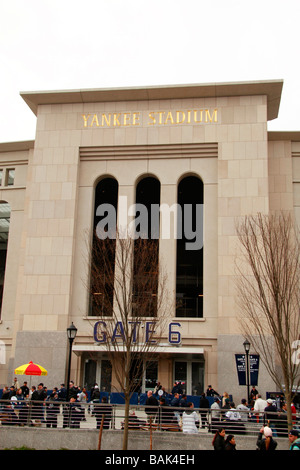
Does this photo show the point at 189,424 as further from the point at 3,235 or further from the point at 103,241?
the point at 3,235

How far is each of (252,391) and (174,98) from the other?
17.5 meters

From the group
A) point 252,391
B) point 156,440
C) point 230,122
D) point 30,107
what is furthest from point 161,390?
point 30,107

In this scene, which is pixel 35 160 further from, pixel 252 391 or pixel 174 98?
pixel 252 391

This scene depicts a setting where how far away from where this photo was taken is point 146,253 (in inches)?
1056

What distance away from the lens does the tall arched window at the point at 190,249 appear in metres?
34.1

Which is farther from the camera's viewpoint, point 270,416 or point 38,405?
point 38,405

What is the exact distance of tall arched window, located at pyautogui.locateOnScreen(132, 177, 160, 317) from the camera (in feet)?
83.1

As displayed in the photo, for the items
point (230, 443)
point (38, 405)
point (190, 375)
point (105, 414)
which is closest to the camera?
point (230, 443)

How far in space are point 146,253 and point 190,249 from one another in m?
7.50

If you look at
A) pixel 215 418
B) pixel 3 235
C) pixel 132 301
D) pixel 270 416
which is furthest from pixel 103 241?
pixel 3 235

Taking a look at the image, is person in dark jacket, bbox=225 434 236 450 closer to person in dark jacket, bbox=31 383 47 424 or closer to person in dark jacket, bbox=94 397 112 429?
person in dark jacket, bbox=94 397 112 429

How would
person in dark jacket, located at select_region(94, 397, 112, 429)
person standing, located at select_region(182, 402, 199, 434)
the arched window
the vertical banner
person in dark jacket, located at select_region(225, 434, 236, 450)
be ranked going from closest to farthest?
1. person in dark jacket, located at select_region(225, 434, 236, 450)
2. person standing, located at select_region(182, 402, 199, 434)
3. person in dark jacket, located at select_region(94, 397, 112, 429)
4. the vertical banner
5. the arched window

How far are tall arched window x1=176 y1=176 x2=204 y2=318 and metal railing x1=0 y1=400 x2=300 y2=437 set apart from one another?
40.1ft

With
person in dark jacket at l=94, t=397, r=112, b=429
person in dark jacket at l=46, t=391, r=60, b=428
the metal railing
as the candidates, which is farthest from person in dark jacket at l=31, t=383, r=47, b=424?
person in dark jacket at l=94, t=397, r=112, b=429
